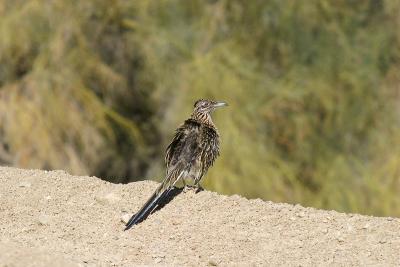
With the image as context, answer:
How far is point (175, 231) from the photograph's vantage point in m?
8.59

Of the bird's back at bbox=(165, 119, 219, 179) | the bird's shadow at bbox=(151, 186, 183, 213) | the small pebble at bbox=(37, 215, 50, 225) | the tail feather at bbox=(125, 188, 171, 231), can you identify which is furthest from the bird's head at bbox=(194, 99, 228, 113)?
the small pebble at bbox=(37, 215, 50, 225)

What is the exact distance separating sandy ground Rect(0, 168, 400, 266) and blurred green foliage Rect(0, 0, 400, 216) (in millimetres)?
7623

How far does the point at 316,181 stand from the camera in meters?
18.0

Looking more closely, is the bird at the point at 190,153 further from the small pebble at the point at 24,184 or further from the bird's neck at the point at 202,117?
the small pebble at the point at 24,184

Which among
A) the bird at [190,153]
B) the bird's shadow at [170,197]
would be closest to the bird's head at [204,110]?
the bird at [190,153]

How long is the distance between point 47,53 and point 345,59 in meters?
4.98

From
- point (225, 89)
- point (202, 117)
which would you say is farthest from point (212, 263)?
point (225, 89)

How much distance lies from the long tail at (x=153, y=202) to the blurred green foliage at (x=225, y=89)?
7.63 metres

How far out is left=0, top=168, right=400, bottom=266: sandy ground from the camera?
8016 mm

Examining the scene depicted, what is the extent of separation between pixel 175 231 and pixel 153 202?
0.46 meters

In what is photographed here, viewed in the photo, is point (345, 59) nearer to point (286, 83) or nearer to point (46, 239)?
point (286, 83)

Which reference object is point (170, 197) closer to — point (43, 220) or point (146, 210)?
point (146, 210)

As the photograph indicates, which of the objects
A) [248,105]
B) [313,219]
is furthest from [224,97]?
[313,219]

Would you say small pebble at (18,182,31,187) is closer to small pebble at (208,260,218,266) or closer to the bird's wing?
the bird's wing
